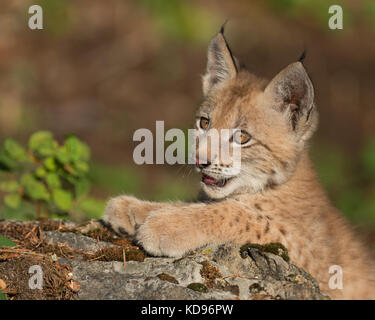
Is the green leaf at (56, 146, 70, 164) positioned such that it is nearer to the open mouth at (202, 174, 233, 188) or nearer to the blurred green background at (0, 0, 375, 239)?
the open mouth at (202, 174, 233, 188)

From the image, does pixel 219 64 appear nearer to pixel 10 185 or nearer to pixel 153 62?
pixel 10 185

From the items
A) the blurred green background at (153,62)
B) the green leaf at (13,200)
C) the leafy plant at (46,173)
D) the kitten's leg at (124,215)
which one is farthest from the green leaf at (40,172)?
the blurred green background at (153,62)

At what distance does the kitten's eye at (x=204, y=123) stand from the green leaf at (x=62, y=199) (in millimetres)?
1373

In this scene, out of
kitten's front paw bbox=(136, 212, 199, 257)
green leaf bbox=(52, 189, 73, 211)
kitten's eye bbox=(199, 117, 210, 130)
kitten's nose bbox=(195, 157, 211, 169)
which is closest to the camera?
kitten's front paw bbox=(136, 212, 199, 257)

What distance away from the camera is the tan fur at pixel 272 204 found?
379 centimetres

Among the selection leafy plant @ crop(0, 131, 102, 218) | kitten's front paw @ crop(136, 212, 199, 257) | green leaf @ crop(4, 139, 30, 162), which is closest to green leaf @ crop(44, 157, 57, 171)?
leafy plant @ crop(0, 131, 102, 218)

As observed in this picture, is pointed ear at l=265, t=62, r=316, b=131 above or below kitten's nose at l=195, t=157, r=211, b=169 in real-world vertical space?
above

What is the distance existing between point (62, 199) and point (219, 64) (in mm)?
1770

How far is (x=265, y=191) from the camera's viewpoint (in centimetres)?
411

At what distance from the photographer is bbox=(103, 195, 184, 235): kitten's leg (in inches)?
161

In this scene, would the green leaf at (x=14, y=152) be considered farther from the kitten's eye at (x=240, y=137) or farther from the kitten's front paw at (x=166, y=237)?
the kitten's eye at (x=240, y=137)

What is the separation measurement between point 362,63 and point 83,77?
18.8 feet

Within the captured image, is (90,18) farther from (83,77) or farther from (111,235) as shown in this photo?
(111,235)
